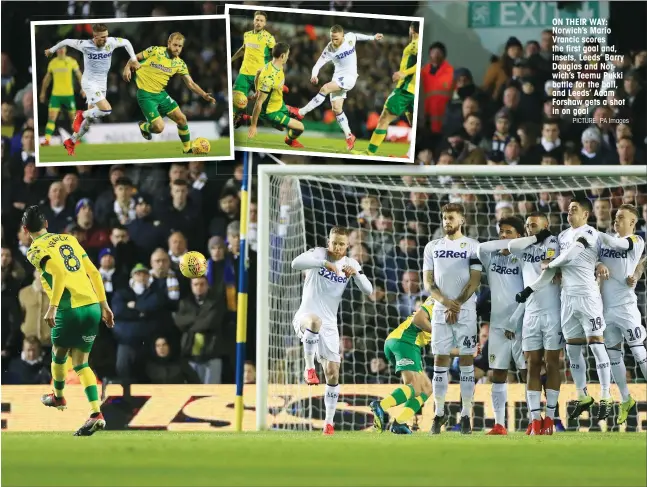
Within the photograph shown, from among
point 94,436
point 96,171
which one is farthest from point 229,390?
point 96,171

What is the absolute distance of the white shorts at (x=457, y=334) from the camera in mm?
8500

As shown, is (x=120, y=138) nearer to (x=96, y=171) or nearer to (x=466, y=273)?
(x=96, y=171)

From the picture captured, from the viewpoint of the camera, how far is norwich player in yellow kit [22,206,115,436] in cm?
768

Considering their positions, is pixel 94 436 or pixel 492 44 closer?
pixel 94 436

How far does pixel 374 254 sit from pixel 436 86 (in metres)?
2.56

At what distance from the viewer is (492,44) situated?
1300 centimetres

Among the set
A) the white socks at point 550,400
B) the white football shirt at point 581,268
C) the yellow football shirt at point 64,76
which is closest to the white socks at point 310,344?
the white socks at point 550,400

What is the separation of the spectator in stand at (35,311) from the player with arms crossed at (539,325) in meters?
5.14

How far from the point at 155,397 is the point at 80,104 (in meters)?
4.00

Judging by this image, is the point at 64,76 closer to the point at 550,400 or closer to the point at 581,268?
the point at 581,268

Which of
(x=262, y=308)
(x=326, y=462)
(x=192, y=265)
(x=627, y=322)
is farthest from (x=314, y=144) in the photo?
(x=326, y=462)

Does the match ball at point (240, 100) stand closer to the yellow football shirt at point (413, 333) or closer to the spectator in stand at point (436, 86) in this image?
the spectator in stand at point (436, 86)

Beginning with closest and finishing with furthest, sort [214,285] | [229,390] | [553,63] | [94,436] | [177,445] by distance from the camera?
[177,445]
[94,436]
[229,390]
[214,285]
[553,63]

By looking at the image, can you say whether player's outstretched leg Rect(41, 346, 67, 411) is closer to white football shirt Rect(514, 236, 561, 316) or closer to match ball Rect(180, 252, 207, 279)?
match ball Rect(180, 252, 207, 279)
